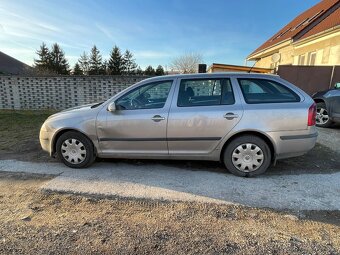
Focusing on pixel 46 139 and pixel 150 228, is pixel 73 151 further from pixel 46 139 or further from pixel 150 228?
pixel 150 228

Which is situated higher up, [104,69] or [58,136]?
[104,69]

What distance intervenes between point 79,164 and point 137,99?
1504 mm

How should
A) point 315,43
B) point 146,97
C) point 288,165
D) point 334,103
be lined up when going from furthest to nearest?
1. point 315,43
2. point 334,103
3. point 288,165
4. point 146,97

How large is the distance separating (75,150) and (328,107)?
22.9 ft

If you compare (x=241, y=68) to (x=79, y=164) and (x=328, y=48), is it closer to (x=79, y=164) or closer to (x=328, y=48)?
(x=328, y=48)

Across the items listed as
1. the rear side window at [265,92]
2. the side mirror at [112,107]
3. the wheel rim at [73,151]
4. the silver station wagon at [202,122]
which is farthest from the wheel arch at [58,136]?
the rear side window at [265,92]

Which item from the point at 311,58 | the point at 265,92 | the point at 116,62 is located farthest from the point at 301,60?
the point at 116,62

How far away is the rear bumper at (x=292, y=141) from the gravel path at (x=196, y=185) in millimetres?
406

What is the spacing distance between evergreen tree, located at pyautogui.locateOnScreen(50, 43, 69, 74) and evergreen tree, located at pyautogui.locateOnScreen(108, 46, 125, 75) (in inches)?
287

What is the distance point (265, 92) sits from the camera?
3961mm

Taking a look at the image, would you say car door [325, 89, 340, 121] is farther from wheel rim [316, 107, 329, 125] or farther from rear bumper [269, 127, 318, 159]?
rear bumper [269, 127, 318, 159]

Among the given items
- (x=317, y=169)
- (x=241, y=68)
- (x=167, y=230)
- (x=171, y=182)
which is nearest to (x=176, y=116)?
(x=171, y=182)

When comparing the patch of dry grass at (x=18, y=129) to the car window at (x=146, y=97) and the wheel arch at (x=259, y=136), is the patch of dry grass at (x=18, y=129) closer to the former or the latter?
the car window at (x=146, y=97)

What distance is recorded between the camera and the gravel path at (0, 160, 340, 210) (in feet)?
10.7
